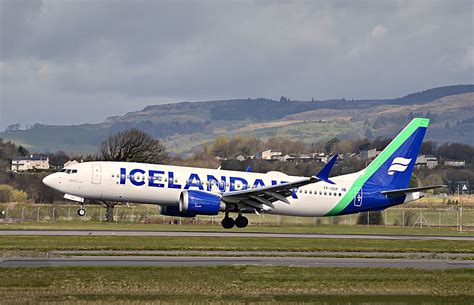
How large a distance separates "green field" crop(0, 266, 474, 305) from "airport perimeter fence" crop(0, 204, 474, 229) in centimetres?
3311

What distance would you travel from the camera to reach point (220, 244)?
38.9 metres

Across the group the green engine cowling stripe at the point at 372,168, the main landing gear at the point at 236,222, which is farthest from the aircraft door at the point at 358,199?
the main landing gear at the point at 236,222

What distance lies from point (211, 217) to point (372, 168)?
15.9 m

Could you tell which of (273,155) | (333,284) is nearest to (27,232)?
(333,284)

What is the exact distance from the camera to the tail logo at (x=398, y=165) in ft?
183

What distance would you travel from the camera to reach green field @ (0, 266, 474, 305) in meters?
22.1

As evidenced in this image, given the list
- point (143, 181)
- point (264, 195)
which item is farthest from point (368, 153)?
point (143, 181)

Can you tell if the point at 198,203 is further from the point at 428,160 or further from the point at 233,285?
the point at 428,160

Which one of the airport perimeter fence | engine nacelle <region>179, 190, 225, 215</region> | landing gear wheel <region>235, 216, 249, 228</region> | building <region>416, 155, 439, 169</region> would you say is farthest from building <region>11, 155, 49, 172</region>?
engine nacelle <region>179, 190, 225, 215</region>

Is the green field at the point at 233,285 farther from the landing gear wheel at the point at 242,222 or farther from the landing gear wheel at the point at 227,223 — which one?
the landing gear wheel at the point at 227,223

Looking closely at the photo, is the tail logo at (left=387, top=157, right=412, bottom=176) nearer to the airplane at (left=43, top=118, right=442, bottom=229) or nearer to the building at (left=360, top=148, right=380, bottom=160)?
the airplane at (left=43, top=118, right=442, bottom=229)

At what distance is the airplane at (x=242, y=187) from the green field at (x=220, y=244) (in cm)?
659

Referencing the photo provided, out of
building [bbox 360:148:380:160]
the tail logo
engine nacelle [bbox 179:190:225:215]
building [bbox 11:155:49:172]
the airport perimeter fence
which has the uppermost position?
building [bbox 360:148:380:160]

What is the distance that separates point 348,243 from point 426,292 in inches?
705
